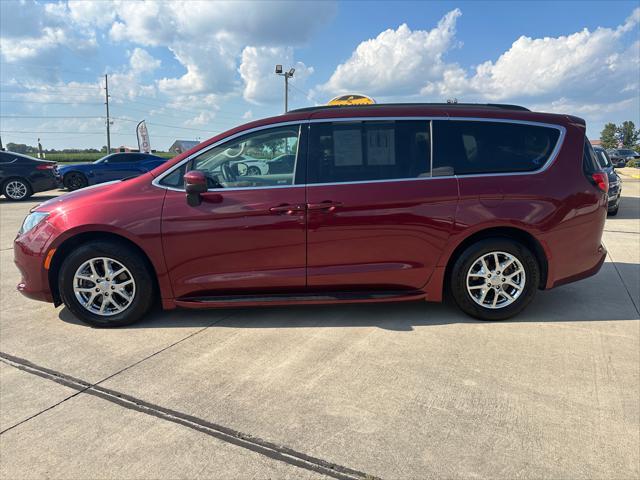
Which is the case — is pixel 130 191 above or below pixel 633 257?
above

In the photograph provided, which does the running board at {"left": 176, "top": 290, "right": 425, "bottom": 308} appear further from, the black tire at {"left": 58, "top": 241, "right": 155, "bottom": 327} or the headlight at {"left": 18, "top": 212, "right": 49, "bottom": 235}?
the headlight at {"left": 18, "top": 212, "right": 49, "bottom": 235}

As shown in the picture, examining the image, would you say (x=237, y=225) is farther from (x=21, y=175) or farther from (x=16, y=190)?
(x=16, y=190)

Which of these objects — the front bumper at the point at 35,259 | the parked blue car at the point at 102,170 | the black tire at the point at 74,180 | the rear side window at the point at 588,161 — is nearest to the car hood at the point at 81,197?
the front bumper at the point at 35,259

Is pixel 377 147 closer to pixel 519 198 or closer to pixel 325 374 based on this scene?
pixel 519 198

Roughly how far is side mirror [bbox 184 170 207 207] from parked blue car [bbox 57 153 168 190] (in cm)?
1253

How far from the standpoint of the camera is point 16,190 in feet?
43.0

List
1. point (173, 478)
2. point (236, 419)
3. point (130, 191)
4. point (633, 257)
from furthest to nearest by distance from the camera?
point (633, 257) < point (130, 191) < point (236, 419) < point (173, 478)

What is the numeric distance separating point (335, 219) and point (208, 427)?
184cm

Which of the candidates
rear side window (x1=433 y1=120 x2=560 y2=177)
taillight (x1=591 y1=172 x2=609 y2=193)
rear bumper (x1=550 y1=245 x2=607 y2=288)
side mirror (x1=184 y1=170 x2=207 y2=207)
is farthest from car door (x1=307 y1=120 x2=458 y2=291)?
taillight (x1=591 y1=172 x2=609 y2=193)

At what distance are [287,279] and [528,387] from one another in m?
1.94

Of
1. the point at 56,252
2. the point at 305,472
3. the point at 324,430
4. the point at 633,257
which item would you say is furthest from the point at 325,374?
the point at 633,257

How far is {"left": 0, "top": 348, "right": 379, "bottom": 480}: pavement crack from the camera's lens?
6.74ft

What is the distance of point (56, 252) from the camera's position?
364 centimetres

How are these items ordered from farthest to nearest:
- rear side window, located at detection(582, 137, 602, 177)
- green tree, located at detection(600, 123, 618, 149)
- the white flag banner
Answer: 1. green tree, located at detection(600, 123, 618, 149)
2. the white flag banner
3. rear side window, located at detection(582, 137, 602, 177)
